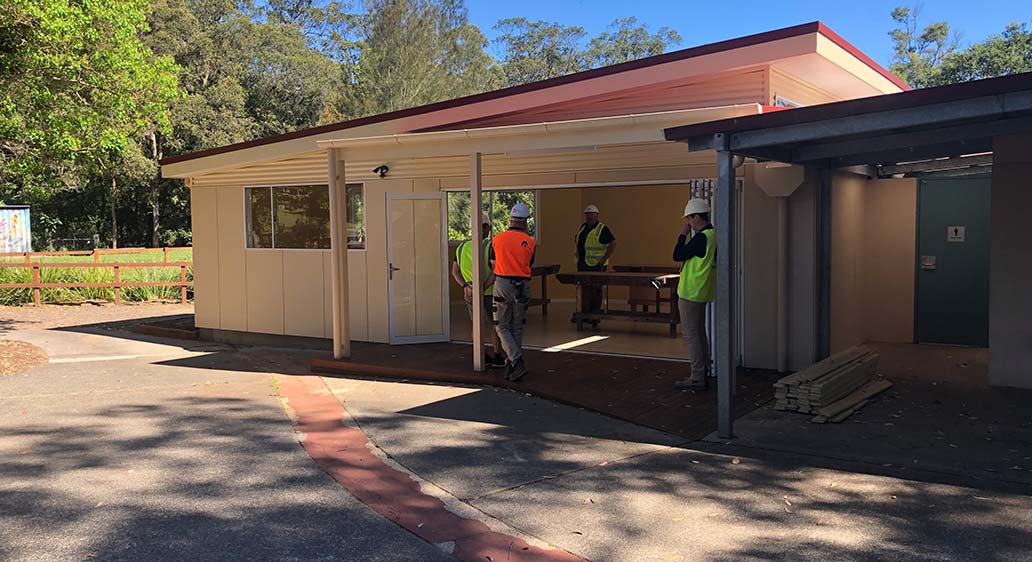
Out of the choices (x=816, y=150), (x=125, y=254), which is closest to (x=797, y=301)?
(x=816, y=150)

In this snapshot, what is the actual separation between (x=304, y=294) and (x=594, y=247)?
14.5ft

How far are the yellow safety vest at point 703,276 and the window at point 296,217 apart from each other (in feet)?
17.9

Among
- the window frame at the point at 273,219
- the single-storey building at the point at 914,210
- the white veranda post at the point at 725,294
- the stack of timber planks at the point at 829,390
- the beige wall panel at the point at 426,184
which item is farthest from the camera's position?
the window frame at the point at 273,219

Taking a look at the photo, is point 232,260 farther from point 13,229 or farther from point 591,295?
point 13,229

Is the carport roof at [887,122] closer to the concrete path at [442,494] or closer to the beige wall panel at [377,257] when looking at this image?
the concrete path at [442,494]

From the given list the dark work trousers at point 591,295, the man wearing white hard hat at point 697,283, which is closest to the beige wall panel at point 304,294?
the dark work trousers at point 591,295

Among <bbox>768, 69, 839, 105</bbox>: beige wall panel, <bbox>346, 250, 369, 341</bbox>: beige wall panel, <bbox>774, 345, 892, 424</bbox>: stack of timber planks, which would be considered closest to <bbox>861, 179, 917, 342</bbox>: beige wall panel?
<bbox>768, 69, 839, 105</bbox>: beige wall panel

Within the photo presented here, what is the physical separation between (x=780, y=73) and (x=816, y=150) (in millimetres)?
1942

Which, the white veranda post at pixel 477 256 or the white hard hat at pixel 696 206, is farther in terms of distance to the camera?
the white veranda post at pixel 477 256

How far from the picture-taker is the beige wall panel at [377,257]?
1143 cm

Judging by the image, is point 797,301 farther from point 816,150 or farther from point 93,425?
point 93,425

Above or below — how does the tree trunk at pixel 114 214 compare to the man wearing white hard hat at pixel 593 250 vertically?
above

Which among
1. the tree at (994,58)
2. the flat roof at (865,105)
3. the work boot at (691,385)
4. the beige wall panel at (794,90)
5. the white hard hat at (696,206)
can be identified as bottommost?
the work boot at (691,385)

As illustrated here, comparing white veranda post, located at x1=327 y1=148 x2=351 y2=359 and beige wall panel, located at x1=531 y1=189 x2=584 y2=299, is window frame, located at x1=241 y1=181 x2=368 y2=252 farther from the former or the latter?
beige wall panel, located at x1=531 y1=189 x2=584 y2=299
